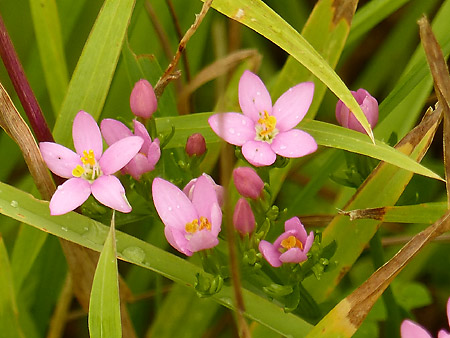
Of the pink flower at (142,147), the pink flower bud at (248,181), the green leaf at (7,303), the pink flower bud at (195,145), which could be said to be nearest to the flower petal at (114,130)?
the pink flower at (142,147)

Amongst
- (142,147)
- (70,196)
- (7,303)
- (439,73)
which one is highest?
(439,73)

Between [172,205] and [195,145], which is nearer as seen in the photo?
[172,205]

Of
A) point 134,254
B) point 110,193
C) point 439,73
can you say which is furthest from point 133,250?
point 439,73

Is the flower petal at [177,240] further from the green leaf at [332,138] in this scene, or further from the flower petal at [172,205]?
the green leaf at [332,138]

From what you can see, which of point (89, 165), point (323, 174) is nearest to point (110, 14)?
point (89, 165)

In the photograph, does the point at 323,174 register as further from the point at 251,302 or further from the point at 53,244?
the point at 53,244

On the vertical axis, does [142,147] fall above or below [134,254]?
above

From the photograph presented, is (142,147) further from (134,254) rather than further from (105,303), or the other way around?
(105,303)

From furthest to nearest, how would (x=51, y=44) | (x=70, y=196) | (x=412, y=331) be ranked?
(x=51, y=44)
(x=70, y=196)
(x=412, y=331)
